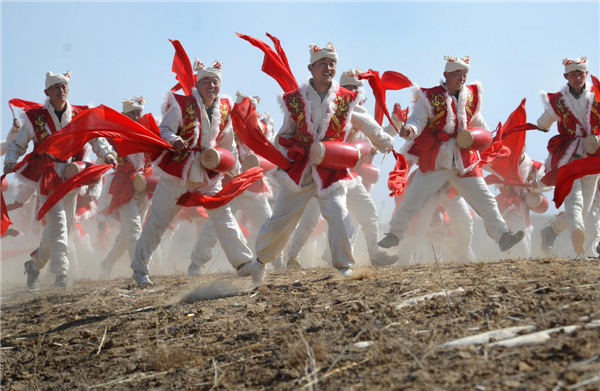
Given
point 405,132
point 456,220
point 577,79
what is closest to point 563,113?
point 577,79

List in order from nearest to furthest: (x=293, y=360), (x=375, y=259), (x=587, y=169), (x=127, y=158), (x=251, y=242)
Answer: (x=293, y=360), (x=587, y=169), (x=375, y=259), (x=127, y=158), (x=251, y=242)

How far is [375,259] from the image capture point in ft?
25.8

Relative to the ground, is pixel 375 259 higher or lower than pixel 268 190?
lower

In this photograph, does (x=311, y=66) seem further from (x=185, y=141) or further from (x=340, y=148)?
(x=185, y=141)

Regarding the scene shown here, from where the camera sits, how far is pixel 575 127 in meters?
7.38

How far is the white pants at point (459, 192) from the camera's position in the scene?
6735 millimetres

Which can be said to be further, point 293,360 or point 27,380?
point 27,380

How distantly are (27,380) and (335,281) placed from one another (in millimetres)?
2337

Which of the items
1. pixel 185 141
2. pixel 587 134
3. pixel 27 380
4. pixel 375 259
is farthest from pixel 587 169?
pixel 27 380

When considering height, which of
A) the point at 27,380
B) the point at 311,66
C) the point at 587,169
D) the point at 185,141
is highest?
the point at 311,66

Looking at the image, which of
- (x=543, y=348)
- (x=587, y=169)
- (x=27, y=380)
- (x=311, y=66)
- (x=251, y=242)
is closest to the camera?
(x=543, y=348)

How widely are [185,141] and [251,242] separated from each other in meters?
4.75

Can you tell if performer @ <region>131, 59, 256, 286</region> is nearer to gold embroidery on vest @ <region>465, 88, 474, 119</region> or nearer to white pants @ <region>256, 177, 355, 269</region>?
white pants @ <region>256, 177, 355, 269</region>

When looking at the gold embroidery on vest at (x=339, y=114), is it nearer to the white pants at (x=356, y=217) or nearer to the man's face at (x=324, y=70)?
the man's face at (x=324, y=70)
